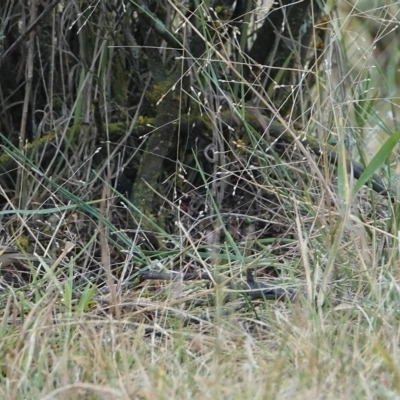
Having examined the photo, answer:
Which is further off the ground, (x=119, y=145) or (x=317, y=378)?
(x=317, y=378)

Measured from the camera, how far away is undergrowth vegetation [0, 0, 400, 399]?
1.52 meters

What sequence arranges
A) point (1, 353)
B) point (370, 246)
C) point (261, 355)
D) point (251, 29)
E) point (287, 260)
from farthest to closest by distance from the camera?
point (251, 29) < point (287, 260) < point (370, 246) < point (1, 353) < point (261, 355)

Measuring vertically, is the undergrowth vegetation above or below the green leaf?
below

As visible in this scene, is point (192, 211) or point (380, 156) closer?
point (380, 156)

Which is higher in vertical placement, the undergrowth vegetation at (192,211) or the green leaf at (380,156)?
the green leaf at (380,156)

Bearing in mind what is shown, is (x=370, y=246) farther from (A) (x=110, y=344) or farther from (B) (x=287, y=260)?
(A) (x=110, y=344)

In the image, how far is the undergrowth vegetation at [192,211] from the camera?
152 centimetres

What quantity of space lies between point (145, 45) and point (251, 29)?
40cm

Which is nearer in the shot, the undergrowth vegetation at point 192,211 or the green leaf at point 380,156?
the undergrowth vegetation at point 192,211

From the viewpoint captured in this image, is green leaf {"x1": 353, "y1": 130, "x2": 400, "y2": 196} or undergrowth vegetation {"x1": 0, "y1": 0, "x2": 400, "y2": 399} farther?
green leaf {"x1": 353, "y1": 130, "x2": 400, "y2": 196}

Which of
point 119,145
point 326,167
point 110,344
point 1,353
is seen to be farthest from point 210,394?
point 119,145

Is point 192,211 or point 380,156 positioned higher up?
point 380,156

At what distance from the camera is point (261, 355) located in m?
1.56

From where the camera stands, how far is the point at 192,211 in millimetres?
2627
